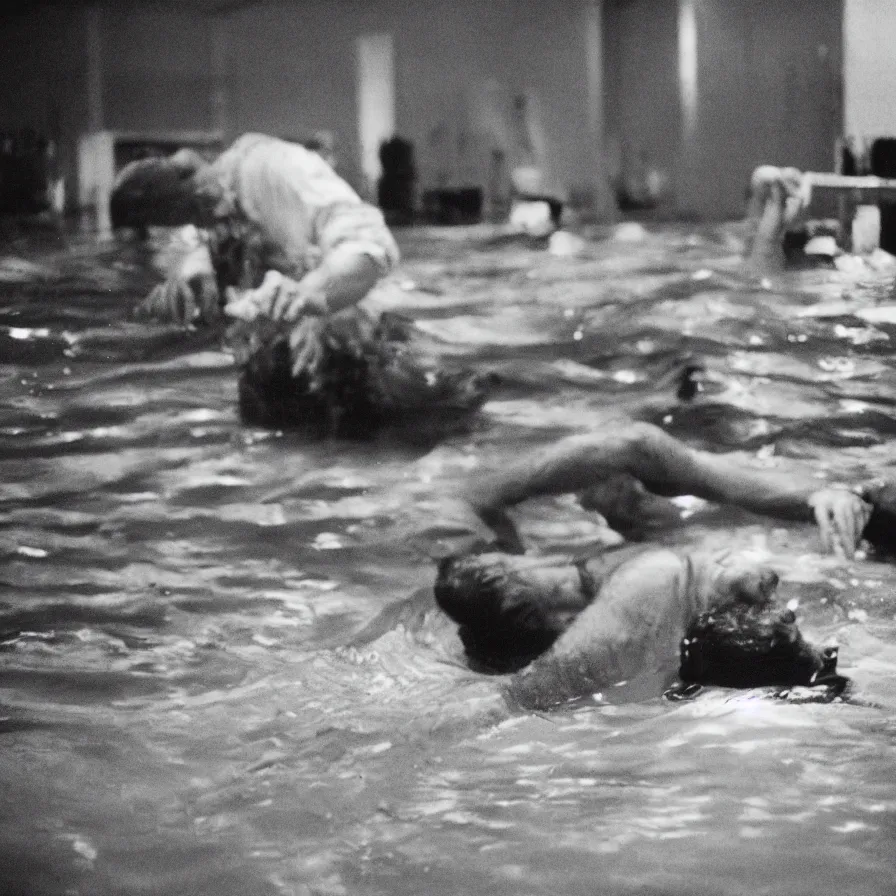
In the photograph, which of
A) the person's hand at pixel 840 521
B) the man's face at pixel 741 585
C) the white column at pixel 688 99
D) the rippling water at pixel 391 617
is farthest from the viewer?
→ the white column at pixel 688 99

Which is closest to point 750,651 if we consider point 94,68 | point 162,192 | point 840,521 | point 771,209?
point 840,521

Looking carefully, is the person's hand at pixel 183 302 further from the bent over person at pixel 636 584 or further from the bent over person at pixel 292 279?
the bent over person at pixel 636 584

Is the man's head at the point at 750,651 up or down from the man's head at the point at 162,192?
down

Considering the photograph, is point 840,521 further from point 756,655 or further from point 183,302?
point 183,302

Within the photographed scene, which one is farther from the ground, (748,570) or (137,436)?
(137,436)

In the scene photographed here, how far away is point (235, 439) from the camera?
9.62 ft

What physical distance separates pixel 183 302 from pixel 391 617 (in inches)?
31.2

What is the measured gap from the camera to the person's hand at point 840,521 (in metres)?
2.86

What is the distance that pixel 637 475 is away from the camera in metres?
2.95

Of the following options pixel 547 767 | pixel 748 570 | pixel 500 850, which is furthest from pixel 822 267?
pixel 500 850

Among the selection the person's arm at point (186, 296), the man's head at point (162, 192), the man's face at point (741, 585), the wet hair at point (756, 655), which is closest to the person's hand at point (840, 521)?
the man's face at point (741, 585)

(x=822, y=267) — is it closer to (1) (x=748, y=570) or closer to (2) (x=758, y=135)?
(2) (x=758, y=135)

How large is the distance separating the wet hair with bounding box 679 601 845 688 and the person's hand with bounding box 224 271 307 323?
1.01m

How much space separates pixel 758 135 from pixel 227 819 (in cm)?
179
